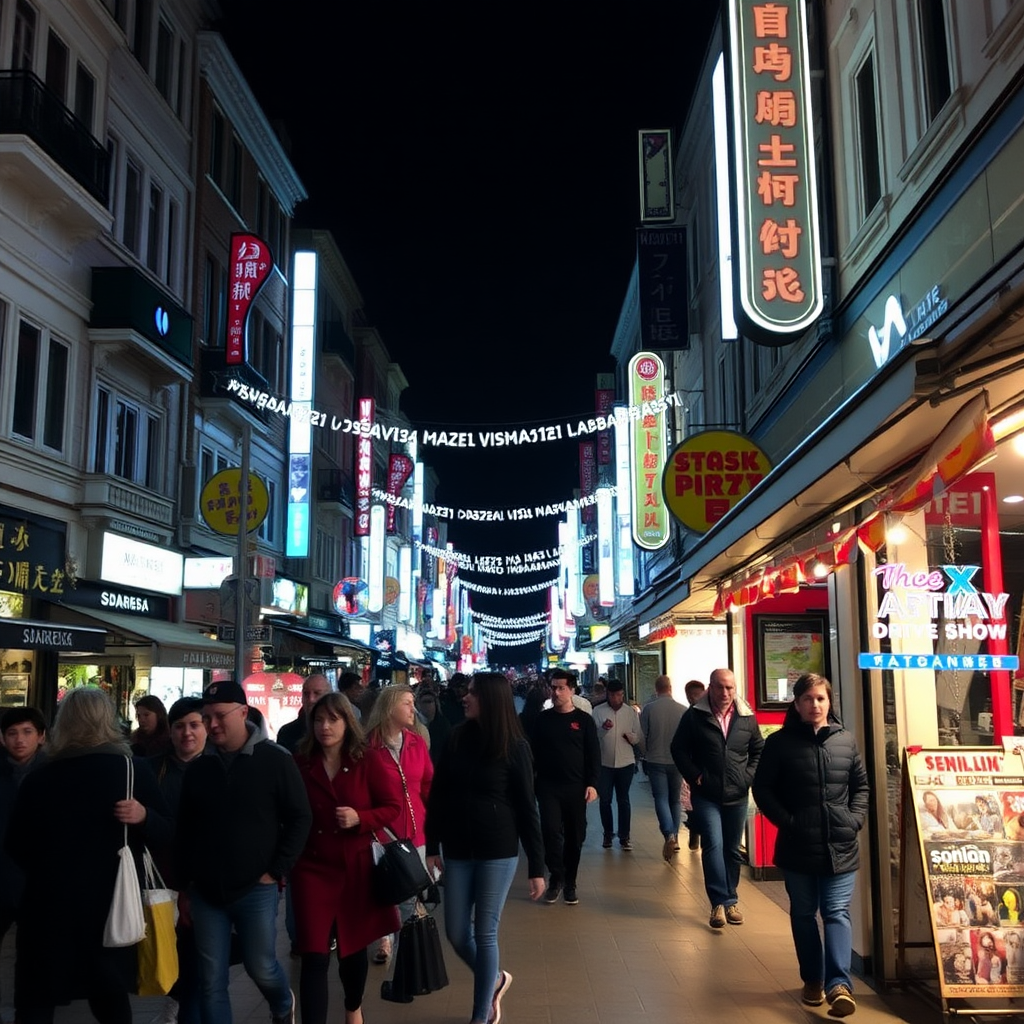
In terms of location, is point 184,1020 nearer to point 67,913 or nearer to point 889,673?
point 67,913

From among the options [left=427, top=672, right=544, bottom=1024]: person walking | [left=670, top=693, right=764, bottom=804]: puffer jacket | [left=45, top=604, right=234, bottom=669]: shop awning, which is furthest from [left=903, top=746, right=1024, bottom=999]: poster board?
[left=45, top=604, right=234, bottom=669]: shop awning

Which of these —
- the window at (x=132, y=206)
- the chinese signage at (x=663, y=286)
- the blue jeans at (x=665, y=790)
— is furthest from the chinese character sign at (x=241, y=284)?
the blue jeans at (x=665, y=790)

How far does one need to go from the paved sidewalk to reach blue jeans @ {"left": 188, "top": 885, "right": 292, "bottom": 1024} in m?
0.66

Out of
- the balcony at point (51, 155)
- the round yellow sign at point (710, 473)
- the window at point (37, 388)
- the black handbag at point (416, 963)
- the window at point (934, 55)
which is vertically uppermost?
the balcony at point (51, 155)

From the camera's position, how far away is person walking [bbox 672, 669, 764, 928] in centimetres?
927

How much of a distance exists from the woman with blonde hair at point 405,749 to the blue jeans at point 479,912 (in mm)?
521

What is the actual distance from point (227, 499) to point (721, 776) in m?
13.0

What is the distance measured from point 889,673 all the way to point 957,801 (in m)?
1.12

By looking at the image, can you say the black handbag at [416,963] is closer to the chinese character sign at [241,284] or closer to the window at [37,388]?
the window at [37,388]

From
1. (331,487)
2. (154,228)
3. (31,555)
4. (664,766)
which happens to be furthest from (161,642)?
(331,487)

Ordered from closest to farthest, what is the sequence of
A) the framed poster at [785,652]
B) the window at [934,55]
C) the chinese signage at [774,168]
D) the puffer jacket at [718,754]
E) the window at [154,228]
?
1. the puffer jacket at [718,754]
2. the window at [934,55]
3. the framed poster at [785,652]
4. the chinese signage at [774,168]
5. the window at [154,228]

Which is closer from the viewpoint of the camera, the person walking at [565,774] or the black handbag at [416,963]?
the black handbag at [416,963]

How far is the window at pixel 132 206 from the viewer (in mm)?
20609

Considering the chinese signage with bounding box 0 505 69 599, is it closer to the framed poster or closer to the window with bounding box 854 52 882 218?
the framed poster
